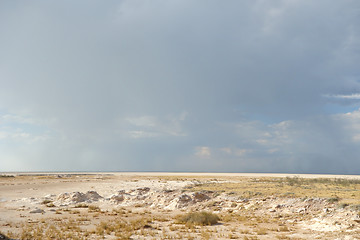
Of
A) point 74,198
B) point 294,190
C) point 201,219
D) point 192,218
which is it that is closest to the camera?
point 201,219

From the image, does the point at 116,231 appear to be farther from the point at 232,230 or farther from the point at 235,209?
the point at 235,209

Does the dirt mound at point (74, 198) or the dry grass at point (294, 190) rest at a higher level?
the dry grass at point (294, 190)

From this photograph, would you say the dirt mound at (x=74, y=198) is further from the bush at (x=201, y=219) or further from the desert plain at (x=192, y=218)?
the bush at (x=201, y=219)

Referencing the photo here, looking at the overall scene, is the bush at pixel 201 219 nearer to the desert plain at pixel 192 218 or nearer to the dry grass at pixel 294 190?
the desert plain at pixel 192 218

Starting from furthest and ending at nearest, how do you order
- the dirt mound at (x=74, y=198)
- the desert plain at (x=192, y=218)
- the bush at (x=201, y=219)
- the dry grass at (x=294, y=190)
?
the dirt mound at (x=74, y=198) < the dry grass at (x=294, y=190) < the bush at (x=201, y=219) < the desert plain at (x=192, y=218)

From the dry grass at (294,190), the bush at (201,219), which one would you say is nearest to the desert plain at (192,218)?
the bush at (201,219)

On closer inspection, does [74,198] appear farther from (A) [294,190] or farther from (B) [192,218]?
(A) [294,190]

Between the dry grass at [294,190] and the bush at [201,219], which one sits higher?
the dry grass at [294,190]

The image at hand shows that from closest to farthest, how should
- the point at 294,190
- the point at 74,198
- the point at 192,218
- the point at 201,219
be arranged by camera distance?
the point at 201,219
the point at 192,218
the point at 74,198
the point at 294,190

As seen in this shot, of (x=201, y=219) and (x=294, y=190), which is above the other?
(x=294, y=190)


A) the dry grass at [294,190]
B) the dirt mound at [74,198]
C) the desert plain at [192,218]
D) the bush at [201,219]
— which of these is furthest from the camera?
the dirt mound at [74,198]

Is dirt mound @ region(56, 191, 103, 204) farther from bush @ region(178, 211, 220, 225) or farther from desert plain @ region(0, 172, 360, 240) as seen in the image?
bush @ region(178, 211, 220, 225)

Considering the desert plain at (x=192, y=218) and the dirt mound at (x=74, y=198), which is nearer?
the desert plain at (x=192, y=218)

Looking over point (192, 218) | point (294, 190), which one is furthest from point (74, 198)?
point (294, 190)
